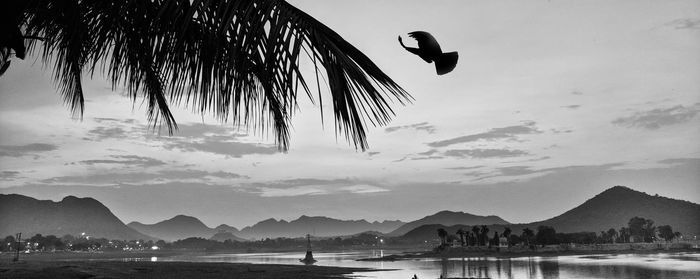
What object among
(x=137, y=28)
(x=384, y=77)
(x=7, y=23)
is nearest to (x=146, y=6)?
(x=137, y=28)

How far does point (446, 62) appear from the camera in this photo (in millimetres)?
1429

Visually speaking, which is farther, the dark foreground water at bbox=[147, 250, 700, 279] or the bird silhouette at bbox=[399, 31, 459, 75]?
the dark foreground water at bbox=[147, 250, 700, 279]

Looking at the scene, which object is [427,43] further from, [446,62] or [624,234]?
[624,234]

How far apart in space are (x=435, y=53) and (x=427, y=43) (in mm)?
37

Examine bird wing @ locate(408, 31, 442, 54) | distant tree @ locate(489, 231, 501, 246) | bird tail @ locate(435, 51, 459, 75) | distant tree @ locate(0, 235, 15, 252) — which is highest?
bird wing @ locate(408, 31, 442, 54)

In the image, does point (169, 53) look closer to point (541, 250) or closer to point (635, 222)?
point (541, 250)

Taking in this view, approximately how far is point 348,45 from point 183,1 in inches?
24.5

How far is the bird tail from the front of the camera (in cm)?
142

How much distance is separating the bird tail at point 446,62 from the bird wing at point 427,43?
2 cm

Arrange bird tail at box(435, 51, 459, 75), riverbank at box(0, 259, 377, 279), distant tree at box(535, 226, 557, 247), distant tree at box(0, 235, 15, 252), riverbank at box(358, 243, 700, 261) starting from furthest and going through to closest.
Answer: distant tree at box(0, 235, 15, 252) < distant tree at box(535, 226, 557, 247) < riverbank at box(358, 243, 700, 261) < riverbank at box(0, 259, 377, 279) < bird tail at box(435, 51, 459, 75)

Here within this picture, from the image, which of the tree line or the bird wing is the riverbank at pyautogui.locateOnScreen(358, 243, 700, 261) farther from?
the bird wing

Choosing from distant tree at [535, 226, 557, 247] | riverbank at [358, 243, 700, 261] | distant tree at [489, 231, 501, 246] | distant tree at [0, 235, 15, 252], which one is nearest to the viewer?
riverbank at [358, 243, 700, 261]

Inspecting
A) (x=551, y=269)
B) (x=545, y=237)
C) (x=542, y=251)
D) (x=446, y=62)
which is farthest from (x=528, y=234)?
(x=446, y=62)

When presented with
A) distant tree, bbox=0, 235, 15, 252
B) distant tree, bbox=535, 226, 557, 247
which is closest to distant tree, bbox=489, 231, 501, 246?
distant tree, bbox=535, 226, 557, 247
